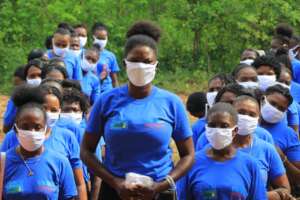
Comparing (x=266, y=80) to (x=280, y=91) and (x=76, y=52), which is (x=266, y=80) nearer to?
(x=280, y=91)

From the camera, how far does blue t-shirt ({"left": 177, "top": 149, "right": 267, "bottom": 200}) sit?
15.5 ft

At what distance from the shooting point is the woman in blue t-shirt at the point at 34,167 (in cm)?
470

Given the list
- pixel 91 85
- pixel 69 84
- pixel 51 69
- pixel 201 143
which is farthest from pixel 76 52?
pixel 201 143

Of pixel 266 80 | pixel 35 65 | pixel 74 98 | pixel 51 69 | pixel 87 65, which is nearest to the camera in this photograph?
pixel 74 98

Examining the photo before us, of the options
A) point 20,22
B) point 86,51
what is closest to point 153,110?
point 86,51

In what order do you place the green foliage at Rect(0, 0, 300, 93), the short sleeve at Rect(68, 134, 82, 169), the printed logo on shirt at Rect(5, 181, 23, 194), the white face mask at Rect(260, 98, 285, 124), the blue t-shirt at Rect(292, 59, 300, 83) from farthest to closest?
the green foliage at Rect(0, 0, 300, 93)
the blue t-shirt at Rect(292, 59, 300, 83)
the white face mask at Rect(260, 98, 285, 124)
the short sleeve at Rect(68, 134, 82, 169)
the printed logo on shirt at Rect(5, 181, 23, 194)

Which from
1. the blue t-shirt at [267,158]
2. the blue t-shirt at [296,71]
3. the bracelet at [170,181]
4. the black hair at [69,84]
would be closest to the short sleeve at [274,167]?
the blue t-shirt at [267,158]

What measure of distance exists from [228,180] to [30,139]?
1346 mm

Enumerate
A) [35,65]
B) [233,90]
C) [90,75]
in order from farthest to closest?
1. [90,75]
2. [35,65]
3. [233,90]

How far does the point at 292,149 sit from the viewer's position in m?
6.30

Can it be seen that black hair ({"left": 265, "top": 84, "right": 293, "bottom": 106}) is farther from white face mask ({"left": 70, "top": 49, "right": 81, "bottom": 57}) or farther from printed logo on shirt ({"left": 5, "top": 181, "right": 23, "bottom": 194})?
white face mask ({"left": 70, "top": 49, "right": 81, "bottom": 57})

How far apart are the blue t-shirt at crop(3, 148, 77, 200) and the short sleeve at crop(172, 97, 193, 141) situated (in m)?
0.86

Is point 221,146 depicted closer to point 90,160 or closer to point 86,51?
point 90,160

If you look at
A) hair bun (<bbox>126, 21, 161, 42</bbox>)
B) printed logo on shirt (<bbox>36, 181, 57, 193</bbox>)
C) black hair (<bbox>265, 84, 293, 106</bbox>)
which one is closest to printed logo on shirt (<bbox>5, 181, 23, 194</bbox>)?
printed logo on shirt (<bbox>36, 181, 57, 193</bbox>)
